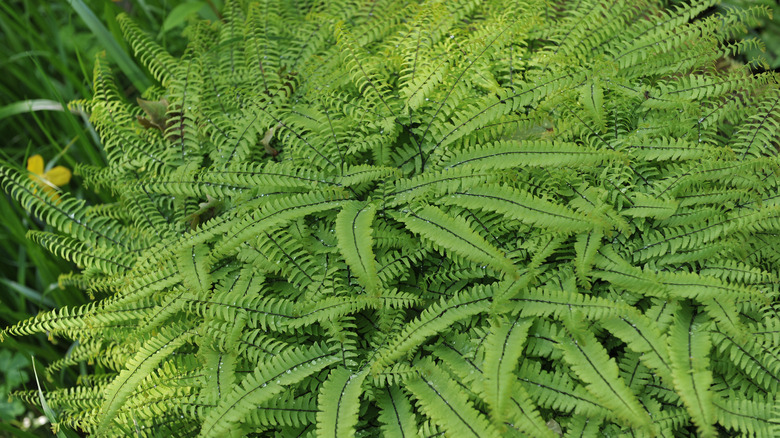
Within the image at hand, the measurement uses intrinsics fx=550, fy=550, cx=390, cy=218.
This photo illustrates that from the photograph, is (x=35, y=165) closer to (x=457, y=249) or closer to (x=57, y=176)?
(x=57, y=176)

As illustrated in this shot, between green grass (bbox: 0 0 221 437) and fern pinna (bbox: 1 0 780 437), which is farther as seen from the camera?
green grass (bbox: 0 0 221 437)

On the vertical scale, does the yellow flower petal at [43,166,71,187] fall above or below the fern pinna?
above

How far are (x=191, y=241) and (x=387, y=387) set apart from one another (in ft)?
3.69

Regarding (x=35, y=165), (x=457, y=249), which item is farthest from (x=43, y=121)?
(x=457, y=249)

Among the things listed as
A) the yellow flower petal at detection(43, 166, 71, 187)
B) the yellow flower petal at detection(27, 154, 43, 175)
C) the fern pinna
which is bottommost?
the fern pinna

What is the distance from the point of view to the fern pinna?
2203 mm

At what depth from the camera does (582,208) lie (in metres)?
2.45

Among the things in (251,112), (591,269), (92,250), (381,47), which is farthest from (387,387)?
(381,47)

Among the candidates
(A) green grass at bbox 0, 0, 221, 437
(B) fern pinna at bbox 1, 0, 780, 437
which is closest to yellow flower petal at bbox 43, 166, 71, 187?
(A) green grass at bbox 0, 0, 221, 437

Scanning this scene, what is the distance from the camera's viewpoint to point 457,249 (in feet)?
7.55

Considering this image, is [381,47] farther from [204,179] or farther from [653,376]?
[653,376]

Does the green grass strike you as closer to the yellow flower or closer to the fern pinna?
the yellow flower

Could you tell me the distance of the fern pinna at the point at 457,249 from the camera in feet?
7.23

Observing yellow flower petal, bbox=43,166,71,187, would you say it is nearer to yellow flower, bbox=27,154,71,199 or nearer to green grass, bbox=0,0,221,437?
yellow flower, bbox=27,154,71,199
